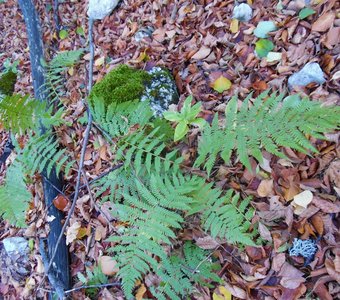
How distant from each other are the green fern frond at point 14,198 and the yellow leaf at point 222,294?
1.34 meters


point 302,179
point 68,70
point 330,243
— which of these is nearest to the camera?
point 330,243

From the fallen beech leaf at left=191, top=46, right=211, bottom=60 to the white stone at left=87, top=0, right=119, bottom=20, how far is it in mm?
1420

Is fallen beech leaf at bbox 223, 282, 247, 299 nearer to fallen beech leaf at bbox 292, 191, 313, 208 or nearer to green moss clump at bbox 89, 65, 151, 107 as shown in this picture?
fallen beech leaf at bbox 292, 191, 313, 208

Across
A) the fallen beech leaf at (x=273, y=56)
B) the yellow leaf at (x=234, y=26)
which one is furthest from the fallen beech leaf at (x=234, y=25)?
the fallen beech leaf at (x=273, y=56)

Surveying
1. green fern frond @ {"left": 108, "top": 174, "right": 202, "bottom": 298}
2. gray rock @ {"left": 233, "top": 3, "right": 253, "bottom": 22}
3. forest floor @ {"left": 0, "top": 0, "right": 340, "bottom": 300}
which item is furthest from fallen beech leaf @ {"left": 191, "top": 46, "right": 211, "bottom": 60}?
green fern frond @ {"left": 108, "top": 174, "right": 202, "bottom": 298}

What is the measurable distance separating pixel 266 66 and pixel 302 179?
921 millimetres

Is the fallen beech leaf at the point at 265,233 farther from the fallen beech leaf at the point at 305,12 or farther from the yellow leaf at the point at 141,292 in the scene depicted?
the fallen beech leaf at the point at 305,12

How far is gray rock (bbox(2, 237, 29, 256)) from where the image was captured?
113 inches

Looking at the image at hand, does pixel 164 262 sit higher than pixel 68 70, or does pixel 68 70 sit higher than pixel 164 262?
pixel 68 70

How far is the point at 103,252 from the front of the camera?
249cm

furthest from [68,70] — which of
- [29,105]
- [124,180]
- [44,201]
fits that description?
[124,180]

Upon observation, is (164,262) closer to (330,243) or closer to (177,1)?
(330,243)

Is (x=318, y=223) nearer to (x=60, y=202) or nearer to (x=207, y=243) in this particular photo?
(x=207, y=243)

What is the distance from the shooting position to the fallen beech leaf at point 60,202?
284 cm
